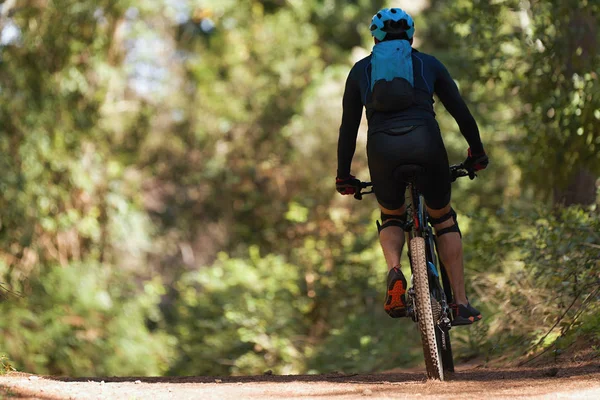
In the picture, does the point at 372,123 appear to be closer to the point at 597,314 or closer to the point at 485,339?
the point at 597,314

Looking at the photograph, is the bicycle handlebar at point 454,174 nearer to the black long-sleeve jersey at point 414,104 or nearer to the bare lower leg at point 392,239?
the black long-sleeve jersey at point 414,104

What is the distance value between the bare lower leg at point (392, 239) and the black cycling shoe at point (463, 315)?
48 cm

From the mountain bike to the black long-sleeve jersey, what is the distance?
8.9 inches

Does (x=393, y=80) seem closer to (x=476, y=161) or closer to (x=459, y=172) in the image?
(x=476, y=161)

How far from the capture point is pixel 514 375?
5969 mm

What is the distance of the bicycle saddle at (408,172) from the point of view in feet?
17.6

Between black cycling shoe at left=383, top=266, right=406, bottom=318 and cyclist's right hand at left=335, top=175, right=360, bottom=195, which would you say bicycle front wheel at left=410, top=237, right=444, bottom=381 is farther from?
cyclist's right hand at left=335, top=175, right=360, bottom=195

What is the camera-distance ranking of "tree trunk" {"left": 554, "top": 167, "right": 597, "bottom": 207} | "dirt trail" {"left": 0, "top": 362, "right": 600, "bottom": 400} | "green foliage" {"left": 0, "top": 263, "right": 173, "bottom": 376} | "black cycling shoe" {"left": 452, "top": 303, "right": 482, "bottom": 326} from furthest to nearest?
"green foliage" {"left": 0, "top": 263, "right": 173, "bottom": 376} → "tree trunk" {"left": 554, "top": 167, "right": 597, "bottom": 207} → "black cycling shoe" {"left": 452, "top": 303, "right": 482, "bottom": 326} → "dirt trail" {"left": 0, "top": 362, "right": 600, "bottom": 400}

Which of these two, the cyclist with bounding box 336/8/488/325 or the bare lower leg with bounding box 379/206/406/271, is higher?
the cyclist with bounding box 336/8/488/325

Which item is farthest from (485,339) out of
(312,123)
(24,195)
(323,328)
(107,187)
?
(312,123)

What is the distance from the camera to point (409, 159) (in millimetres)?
5375

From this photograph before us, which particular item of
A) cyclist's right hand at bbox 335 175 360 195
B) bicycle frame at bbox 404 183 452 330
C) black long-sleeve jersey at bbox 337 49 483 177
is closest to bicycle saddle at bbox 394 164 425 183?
bicycle frame at bbox 404 183 452 330

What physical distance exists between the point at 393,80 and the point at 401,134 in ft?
0.97

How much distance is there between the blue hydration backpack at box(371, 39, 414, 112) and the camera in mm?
5430
